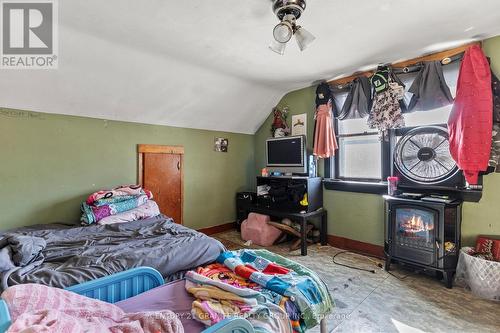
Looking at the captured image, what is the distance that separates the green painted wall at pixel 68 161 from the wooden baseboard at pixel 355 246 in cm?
207

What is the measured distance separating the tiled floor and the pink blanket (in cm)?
135

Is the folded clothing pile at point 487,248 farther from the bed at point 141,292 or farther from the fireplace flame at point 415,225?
the bed at point 141,292

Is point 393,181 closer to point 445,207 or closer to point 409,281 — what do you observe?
point 445,207

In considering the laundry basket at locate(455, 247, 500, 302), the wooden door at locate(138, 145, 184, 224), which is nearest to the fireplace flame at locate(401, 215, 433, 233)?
the laundry basket at locate(455, 247, 500, 302)

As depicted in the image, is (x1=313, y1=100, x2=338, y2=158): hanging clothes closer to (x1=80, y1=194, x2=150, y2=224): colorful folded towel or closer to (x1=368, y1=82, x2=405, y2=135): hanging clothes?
(x1=368, y1=82, x2=405, y2=135): hanging clothes

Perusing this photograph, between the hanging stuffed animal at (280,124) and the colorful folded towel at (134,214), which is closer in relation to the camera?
the colorful folded towel at (134,214)

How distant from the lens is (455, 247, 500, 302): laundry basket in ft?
6.84

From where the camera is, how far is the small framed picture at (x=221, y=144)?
4.21m

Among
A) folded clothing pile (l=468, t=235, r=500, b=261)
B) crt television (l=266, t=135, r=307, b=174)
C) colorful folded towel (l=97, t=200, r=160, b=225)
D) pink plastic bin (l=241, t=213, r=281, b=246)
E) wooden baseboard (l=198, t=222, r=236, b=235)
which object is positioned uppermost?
crt television (l=266, t=135, r=307, b=174)

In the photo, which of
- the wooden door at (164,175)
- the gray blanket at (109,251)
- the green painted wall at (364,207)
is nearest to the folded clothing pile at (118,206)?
the gray blanket at (109,251)

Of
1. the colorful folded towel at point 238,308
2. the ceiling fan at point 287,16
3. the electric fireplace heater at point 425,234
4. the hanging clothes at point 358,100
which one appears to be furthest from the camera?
the hanging clothes at point 358,100

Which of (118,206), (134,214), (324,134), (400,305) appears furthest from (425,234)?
(118,206)

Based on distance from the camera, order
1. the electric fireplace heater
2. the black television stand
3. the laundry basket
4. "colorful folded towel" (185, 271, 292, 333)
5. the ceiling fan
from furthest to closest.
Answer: the black television stand → the electric fireplace heater → the laundry basket → the ceiling fan → "colorful folded towel" (185, 271, 292, 333)

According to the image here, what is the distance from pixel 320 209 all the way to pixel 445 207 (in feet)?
4.93
